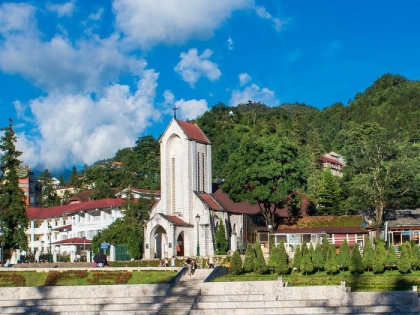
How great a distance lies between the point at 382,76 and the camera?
5915 inches

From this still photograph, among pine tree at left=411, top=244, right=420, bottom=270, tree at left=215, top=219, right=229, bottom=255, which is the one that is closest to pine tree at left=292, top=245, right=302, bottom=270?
pine tree at left=411, top=244, right=420, bottom=270

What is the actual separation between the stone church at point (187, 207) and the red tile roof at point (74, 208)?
13.5 metres

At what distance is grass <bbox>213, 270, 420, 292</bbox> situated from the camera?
3122 cm

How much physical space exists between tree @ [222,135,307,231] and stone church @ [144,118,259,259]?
2476mm

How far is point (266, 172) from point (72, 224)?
2771cm

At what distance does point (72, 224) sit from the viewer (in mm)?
71250

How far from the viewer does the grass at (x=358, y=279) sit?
31.2 m

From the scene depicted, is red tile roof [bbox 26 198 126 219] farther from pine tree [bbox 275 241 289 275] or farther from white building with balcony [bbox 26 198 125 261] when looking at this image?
pine tree [bbox 275 241 289 275]

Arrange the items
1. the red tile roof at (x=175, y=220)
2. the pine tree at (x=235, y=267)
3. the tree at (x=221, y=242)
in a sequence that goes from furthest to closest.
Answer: the tree at (x=221, y=242), the red tile roof at (x=175, y=220), the pine tree at (x=235, y=267)

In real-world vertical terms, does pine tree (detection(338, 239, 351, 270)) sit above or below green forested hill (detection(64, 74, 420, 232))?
below

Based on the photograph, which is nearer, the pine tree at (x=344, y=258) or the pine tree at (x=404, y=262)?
the pine tree at (x=404, y=262)

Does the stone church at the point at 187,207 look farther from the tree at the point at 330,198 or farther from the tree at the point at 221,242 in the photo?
the tree at the point at 330,198

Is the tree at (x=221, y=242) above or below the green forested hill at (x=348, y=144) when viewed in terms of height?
below

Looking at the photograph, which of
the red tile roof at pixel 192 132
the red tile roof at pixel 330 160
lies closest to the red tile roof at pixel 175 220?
the red tile roof at pixel 192 132
